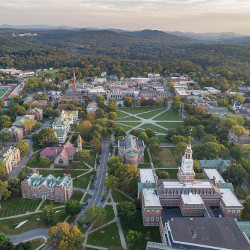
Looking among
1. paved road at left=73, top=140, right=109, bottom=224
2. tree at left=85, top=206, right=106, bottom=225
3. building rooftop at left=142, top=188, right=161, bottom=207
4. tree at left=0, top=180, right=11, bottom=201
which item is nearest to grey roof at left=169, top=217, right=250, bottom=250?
building rooftop at left=142, top=188, right=161, bottom=207

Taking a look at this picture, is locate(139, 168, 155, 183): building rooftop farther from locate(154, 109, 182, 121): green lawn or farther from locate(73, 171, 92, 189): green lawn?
locate(154, 109, 182, 121): green lawn

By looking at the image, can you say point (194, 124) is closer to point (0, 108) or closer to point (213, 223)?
point (213, 223)

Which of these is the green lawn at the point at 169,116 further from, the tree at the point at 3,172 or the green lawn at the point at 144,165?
the tree at the point at 3,172

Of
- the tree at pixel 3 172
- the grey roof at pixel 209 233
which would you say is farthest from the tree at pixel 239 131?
the tree at pixel 3 172

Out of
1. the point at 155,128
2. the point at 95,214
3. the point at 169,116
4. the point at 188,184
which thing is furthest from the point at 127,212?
the point at 169,116

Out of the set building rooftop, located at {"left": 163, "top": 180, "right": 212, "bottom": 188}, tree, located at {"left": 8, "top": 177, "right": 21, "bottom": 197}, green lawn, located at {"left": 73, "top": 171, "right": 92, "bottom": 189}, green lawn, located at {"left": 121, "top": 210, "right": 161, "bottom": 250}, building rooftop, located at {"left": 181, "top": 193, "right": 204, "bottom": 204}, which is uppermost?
building rooftop, located at {"left": 163, "top": 180, "right": 212, "bottom": 188}
